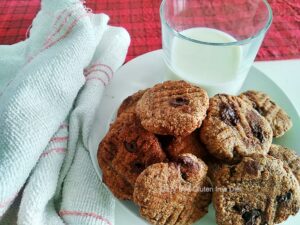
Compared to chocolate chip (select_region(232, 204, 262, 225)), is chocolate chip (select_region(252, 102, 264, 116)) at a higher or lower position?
higher

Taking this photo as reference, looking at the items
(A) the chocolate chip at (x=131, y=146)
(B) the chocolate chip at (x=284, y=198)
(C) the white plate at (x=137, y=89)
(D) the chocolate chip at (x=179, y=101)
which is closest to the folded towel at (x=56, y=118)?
(C) the white plate at (x=137, y=89)

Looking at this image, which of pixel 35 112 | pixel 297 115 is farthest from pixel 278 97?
pixel 35 112

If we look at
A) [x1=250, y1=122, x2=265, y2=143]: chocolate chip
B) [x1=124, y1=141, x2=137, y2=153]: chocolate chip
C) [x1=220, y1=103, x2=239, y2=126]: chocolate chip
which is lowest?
[x1=124, y1=141, x2=137, y2=153]: chocolate chip

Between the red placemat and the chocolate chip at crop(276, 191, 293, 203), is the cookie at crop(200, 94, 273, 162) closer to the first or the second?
the chocolate chip at crop(276, 191, 293, 203)

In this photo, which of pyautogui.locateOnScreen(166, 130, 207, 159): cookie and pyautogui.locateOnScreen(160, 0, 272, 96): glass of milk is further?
pyautogui.locateOnScreen(160, 0, 272, 96): glass of milk

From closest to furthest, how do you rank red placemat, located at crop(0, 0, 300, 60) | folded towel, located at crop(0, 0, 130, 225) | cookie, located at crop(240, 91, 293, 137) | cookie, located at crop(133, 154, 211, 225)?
cookie, located at crop(133, 154, 211, 225)
folded towel, located at crop(0, 0, 130, 225)
cookie, located at crop(240, 91, 293, 137)
red placemat, located at crop(0, 0, 300, 60)

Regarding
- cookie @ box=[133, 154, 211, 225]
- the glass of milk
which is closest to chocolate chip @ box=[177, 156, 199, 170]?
cookie @ box=[133, 154, 211, 225]

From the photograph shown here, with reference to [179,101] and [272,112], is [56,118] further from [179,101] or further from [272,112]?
[272,112]
